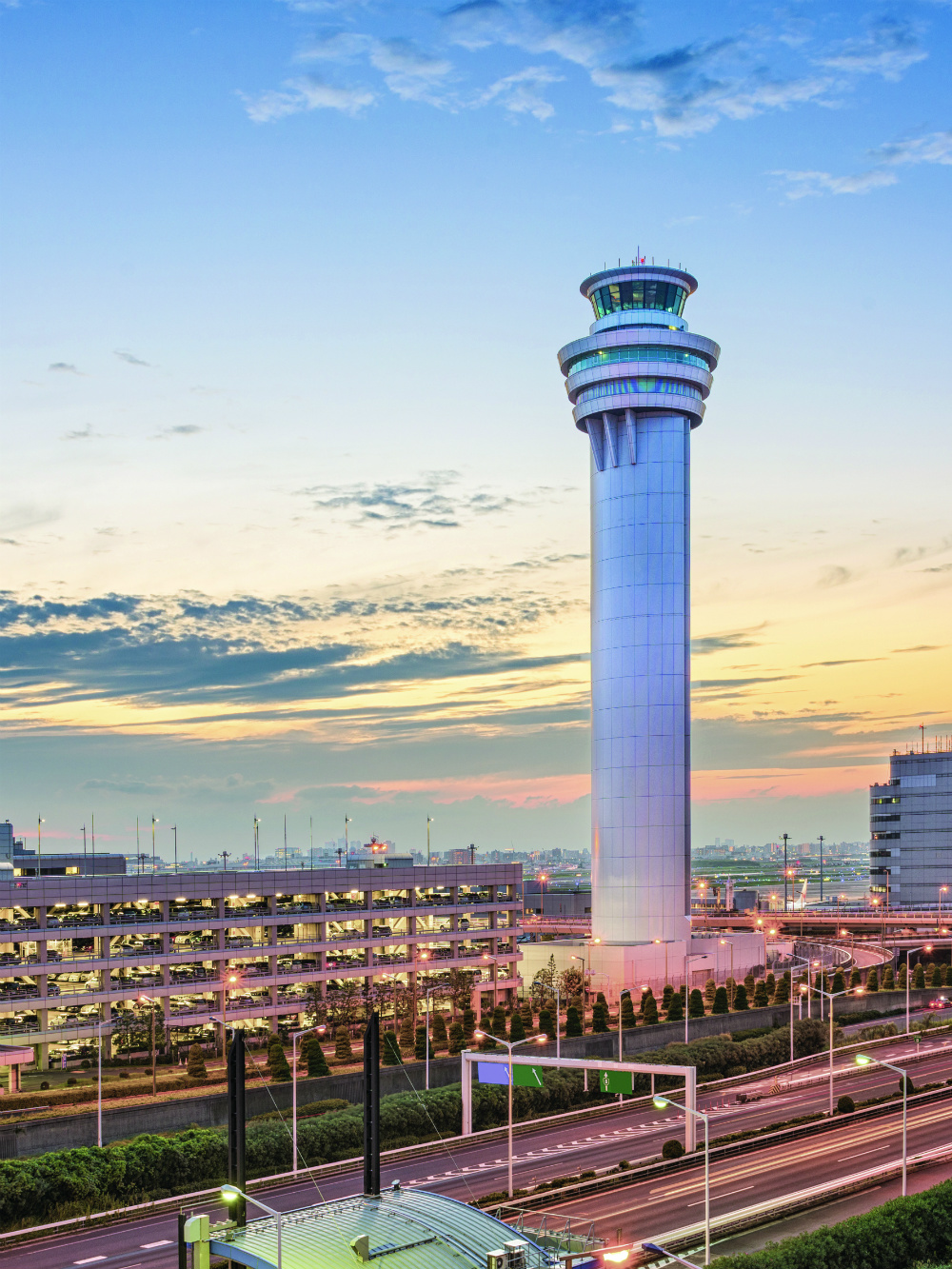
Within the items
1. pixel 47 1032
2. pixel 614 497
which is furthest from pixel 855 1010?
pixel 47 1032

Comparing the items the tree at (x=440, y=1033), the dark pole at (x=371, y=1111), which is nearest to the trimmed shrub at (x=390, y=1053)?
the tree at (x=440, y=1033)

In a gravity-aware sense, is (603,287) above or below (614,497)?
above

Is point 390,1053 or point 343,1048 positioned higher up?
point 390,1053

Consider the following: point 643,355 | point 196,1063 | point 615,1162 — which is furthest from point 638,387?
point 615,1162

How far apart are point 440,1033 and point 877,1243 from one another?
61.9 m

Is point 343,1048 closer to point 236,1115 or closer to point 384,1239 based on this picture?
point 236,1115

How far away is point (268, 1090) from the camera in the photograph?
86.9 m

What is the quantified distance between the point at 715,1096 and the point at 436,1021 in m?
29.4

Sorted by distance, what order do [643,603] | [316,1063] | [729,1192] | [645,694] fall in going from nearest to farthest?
[729,1192], [316,1063], [645,694], [643,603]

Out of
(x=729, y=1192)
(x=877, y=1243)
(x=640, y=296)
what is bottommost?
(x=729, y=1192)

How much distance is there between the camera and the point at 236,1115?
51.6m

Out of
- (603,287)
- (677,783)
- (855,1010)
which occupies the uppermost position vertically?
(603,287)

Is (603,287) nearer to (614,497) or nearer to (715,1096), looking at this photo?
(614,497)

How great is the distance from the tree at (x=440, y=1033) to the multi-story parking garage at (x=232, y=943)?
4.30 m
